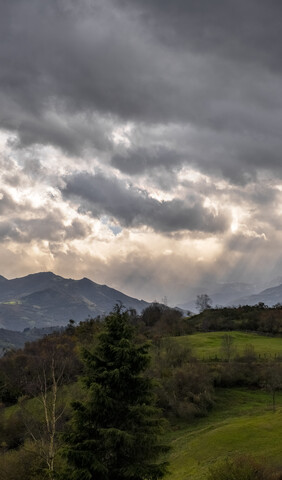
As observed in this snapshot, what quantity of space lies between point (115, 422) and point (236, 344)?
96.8 meters

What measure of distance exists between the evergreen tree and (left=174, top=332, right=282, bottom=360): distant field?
7413 centimetres

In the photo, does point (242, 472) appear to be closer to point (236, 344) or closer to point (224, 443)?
point (224, 443)

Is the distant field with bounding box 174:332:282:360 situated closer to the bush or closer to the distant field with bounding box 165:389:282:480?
the distant field with bounding box 165:389:282:480

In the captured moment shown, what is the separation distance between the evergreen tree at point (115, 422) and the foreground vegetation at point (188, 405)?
0.66m

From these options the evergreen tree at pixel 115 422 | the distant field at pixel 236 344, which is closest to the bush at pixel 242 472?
the evergreen tree at pixel 115 422

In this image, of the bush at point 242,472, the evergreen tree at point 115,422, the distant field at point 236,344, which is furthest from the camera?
the distant field at point 236,344

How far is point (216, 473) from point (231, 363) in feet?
197

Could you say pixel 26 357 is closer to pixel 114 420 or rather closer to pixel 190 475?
pixel 190 475

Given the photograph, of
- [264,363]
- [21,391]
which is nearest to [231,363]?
[264,363]

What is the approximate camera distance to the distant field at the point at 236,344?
325 feet

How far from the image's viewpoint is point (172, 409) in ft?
223

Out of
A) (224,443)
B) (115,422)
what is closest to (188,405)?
(224,443)

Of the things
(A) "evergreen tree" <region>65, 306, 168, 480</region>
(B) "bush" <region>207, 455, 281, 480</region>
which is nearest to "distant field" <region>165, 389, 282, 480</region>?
(B) "bush" <region>207, 455, 281, 480</region>

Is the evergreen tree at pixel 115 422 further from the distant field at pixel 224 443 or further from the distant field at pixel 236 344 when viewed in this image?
the distant field at pixel 236 344
